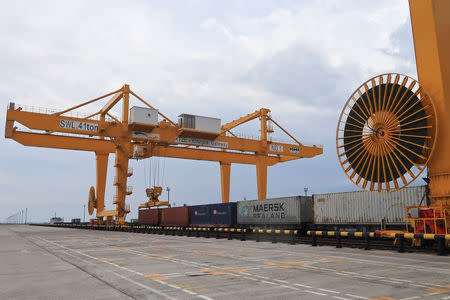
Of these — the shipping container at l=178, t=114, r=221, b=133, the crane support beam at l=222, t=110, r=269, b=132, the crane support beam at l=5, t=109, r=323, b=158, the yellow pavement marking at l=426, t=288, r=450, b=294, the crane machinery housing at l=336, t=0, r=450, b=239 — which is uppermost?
the crane support beam at l=222, t=110, r=269, b=132

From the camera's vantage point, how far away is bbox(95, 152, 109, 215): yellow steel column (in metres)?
52.8

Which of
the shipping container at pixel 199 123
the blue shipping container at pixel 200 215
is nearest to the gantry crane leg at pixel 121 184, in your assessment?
the shipping container at pixel 199 123

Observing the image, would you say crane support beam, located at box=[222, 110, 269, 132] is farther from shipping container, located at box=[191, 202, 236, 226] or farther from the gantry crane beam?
shipping container, located at box=[191, 202, 236, 226]

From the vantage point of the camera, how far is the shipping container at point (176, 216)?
135 feet

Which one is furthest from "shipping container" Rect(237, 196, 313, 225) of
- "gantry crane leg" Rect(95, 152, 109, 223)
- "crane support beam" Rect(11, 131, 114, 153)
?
"gantry crane leg" Rect(95, 152, 109, 223)

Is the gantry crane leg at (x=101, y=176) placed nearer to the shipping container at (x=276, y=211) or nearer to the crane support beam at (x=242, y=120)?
the crane support beam at (x=242, y=120)

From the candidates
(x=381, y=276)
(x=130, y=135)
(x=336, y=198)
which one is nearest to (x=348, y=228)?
(x=336, y=198)

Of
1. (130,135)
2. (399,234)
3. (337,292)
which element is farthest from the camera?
(130,135)

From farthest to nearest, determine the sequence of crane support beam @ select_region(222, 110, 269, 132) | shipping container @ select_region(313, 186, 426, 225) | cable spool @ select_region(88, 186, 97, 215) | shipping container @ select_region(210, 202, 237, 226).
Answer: cable spool @ select_region(88, 186, 97, 215) < crane support beam @ select_region(222, 110, 269, 132) < shipping container @ select_region(210, 202, 237, 226) < shipping container @ select_region(313, 186, 426, 225)

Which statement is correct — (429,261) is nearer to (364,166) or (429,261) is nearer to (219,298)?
(364,166)

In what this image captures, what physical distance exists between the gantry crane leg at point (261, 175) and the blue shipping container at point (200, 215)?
14.9m

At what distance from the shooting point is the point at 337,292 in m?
8.17

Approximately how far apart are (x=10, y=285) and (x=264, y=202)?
22941 millimetres

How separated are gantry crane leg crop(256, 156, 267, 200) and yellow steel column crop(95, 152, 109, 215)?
72.1ft
